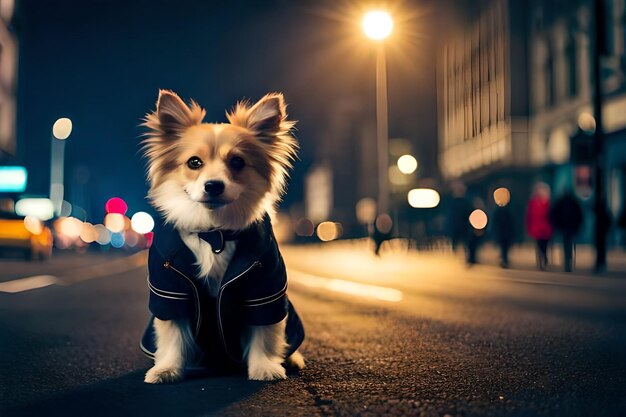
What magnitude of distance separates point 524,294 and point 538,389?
344 inches

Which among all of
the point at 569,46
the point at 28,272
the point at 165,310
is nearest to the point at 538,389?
the point at 165,310

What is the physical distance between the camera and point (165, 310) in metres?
4.65

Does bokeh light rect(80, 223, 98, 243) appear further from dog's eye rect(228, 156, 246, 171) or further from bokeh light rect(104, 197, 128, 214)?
dog's eye rect(228, 156, 246, 171)

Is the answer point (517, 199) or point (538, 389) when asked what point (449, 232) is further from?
point (517, 199)

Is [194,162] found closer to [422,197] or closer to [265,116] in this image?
[265,116]

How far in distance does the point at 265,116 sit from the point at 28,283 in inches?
480

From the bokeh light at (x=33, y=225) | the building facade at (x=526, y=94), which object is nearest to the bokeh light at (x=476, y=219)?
the building facade at (x=526, y=94)

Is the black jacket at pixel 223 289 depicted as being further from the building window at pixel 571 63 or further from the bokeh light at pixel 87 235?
the bokeh light at pixel 87 235

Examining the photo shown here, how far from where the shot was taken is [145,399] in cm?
451

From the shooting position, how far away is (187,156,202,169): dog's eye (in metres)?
4.72

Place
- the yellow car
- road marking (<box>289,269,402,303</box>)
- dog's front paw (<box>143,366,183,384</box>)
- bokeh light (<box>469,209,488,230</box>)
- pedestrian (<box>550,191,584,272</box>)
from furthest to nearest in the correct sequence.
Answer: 1. the yellow car
2. bokeh light (<box>469,209,488,230</box>)
3. pedestrian (<box>550,191,584,272</box>)
4. road marking (<box>289,269,402,303</box>)
5. dog's front paw (<box>143,366,183,384</box>)

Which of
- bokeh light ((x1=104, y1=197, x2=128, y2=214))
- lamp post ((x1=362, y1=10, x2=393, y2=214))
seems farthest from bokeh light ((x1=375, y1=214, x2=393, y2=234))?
bokeh light ((x1=104, y1=197, x2=128, y2=214))

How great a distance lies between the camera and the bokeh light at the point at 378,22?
3034 centimetres

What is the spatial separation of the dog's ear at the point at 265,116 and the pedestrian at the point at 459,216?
18858 millimetres
